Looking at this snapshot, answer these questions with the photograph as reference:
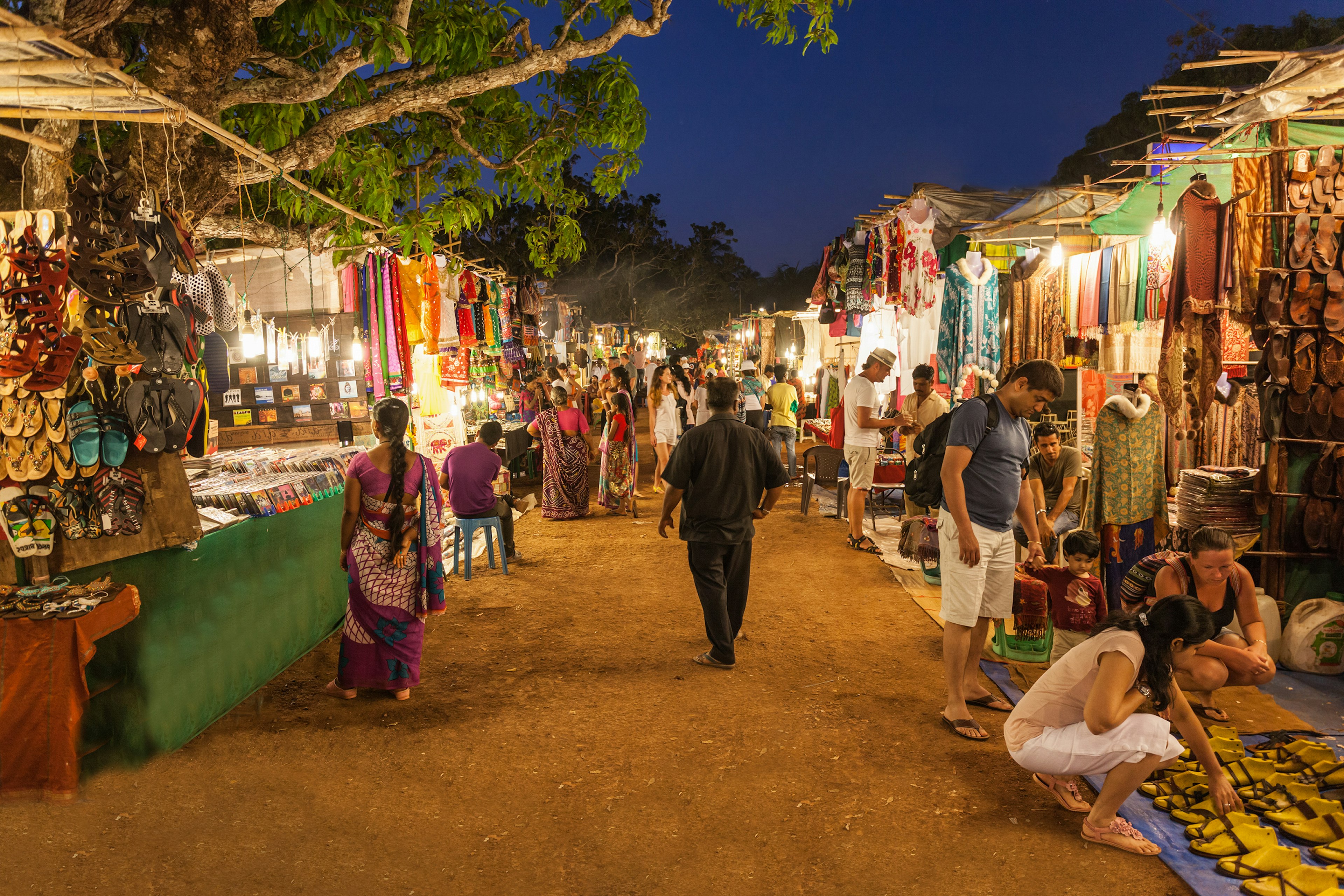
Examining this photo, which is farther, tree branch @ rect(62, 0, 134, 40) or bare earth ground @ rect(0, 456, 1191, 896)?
tree branch @ rect(62, 0, 134, 40)

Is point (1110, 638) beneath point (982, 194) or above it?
beneath

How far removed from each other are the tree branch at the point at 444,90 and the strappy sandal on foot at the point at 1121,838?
564 centimetres

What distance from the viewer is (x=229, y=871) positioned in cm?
303

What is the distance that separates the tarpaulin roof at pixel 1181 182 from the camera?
5.13 metres

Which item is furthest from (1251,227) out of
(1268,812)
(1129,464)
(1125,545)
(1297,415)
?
(1268,812)

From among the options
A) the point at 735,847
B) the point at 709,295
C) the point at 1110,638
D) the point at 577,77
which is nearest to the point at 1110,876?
the point at 1110,638

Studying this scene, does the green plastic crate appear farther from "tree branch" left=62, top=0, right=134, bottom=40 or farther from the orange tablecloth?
"tree branch" left=62, top=0, right=134, bottom=40

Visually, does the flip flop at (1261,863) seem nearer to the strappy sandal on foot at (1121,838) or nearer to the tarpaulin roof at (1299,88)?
the strappy sandal on foot at (1121,838)

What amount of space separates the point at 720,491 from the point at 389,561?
6.52ft

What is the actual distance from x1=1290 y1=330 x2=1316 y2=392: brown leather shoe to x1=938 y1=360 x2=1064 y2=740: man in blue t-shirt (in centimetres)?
205

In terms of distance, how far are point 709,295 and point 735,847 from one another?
39122mm

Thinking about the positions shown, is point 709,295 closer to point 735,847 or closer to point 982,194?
point 982,194

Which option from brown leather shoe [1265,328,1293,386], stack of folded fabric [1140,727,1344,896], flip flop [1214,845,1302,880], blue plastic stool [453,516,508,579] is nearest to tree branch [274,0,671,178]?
blue plastic stool [453,516,508,579]

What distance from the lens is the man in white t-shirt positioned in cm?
792
